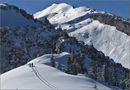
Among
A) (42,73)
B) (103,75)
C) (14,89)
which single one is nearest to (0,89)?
(14,89)

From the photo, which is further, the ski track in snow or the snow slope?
the snow slope

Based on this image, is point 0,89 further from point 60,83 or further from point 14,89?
point 60,83

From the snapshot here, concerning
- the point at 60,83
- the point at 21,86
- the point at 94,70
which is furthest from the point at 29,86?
the point at 94,70

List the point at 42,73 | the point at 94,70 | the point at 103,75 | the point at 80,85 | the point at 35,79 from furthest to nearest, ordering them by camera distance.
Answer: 1. the point at 94,70
2. the point at 103,75
3. the point at 42,73
4. the point at 35,79
5. the point at 80,85

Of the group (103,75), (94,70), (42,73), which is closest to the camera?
(42,73)

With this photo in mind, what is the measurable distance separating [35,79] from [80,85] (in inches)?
383

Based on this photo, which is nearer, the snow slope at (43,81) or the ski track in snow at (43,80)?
the ski track in snow at (43,80)

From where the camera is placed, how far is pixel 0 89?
75.9 metres

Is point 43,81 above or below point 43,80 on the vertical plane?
below

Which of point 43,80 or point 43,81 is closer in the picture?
point 43,81

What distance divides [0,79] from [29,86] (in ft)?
45.7

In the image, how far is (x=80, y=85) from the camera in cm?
8062

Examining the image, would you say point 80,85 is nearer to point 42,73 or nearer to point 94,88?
point 94,88

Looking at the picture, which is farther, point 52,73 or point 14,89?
point 52,73
